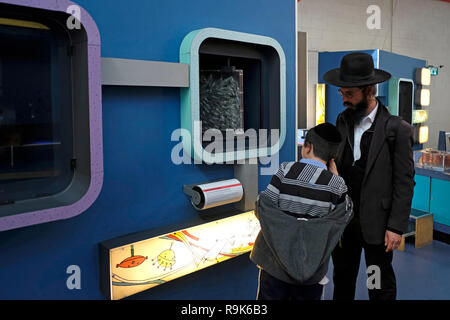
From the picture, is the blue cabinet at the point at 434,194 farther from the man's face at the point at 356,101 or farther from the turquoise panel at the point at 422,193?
the man's face at the point at 356,101

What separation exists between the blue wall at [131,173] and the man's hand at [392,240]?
861 mm

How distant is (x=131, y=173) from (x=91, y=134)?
0.34 m

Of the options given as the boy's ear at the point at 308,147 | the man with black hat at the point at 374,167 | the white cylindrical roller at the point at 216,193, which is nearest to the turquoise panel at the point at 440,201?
the man with black hat at the point at 374,167

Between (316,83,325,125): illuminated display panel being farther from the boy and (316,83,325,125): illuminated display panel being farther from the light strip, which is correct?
the light strip

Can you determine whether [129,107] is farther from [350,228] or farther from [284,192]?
[350,228]

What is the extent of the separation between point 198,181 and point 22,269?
2.87 ft

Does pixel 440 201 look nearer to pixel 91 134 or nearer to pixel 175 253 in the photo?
pixel 175 253

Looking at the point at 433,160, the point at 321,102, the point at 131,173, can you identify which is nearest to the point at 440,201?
the point at 433,160

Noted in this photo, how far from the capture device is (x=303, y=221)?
1.53 meters

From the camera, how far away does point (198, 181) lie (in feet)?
6.71

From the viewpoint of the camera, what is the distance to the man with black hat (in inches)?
73.9

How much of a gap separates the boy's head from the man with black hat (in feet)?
1.04

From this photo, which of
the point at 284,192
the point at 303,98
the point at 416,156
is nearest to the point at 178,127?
the point at 284,192

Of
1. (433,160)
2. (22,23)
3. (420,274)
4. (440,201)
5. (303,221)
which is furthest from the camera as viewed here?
(433,160)
